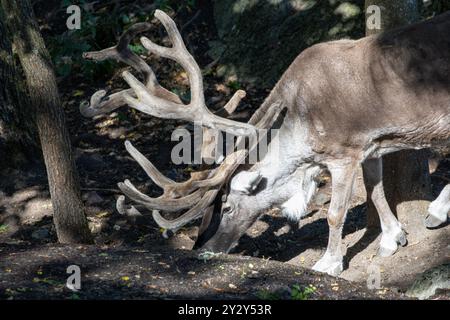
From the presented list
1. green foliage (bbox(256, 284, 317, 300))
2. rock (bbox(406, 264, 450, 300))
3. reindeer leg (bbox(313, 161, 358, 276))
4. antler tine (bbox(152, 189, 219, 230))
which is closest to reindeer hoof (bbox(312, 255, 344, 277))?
reindeer leg (bbox(313, 161, 358, 276))

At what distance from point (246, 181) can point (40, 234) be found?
7.99 feet

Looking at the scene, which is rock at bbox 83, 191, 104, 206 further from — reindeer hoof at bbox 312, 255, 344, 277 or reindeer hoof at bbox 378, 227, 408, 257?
reindeer hoof at bbox 378, 227, 408, 257

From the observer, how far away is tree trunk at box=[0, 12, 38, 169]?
9.30 m

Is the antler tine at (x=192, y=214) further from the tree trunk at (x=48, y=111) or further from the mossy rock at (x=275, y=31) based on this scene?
the mossy rock at (x=275, y=31)

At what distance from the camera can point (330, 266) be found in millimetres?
7473

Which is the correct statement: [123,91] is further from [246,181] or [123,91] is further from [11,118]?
[11,118]

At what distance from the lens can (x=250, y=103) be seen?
451 inches

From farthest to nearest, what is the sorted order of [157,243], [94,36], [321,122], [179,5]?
[179,5]
[94,36]
[157,243]
[321,122]

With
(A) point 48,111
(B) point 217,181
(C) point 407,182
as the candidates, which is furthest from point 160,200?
(C) point 407,182

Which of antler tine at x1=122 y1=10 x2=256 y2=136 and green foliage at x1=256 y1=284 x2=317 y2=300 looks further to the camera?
antler tine at x1=122 y1=10 x2=256 y2=136

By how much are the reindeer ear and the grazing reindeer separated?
0.01 m

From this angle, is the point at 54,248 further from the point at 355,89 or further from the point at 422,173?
the point at 422,173

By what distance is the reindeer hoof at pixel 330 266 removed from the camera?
24.5ft

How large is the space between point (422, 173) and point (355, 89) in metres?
1.37
